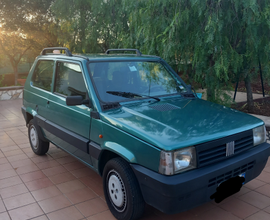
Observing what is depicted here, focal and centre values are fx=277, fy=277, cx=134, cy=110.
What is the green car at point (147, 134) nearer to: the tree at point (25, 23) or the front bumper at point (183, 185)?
the front bumper at point (183, 185)

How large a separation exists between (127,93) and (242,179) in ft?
5.72

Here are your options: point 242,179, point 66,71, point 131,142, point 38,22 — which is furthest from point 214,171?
point 38,22

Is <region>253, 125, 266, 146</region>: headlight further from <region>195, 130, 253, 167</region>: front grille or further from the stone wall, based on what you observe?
the stone wall

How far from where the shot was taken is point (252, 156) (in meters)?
3.04

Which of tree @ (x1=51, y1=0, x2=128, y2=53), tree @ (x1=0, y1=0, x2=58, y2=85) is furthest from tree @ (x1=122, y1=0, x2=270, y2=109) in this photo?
tree @ (x1=0, y1=0, x2=58, y2=85)

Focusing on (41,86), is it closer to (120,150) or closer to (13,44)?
(120,150)

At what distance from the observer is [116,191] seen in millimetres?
3135

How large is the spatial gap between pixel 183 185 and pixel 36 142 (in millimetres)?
3708

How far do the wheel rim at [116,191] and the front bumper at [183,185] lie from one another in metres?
0.35

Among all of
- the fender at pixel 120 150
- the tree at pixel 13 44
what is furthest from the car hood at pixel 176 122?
the tree at pixel 13 44

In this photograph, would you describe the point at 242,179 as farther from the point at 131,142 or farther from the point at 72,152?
the point at 72,152

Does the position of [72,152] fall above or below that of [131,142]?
below

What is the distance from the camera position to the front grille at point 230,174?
274cm

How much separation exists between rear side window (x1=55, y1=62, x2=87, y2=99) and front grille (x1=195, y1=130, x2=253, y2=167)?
Result: 68.2 inches
